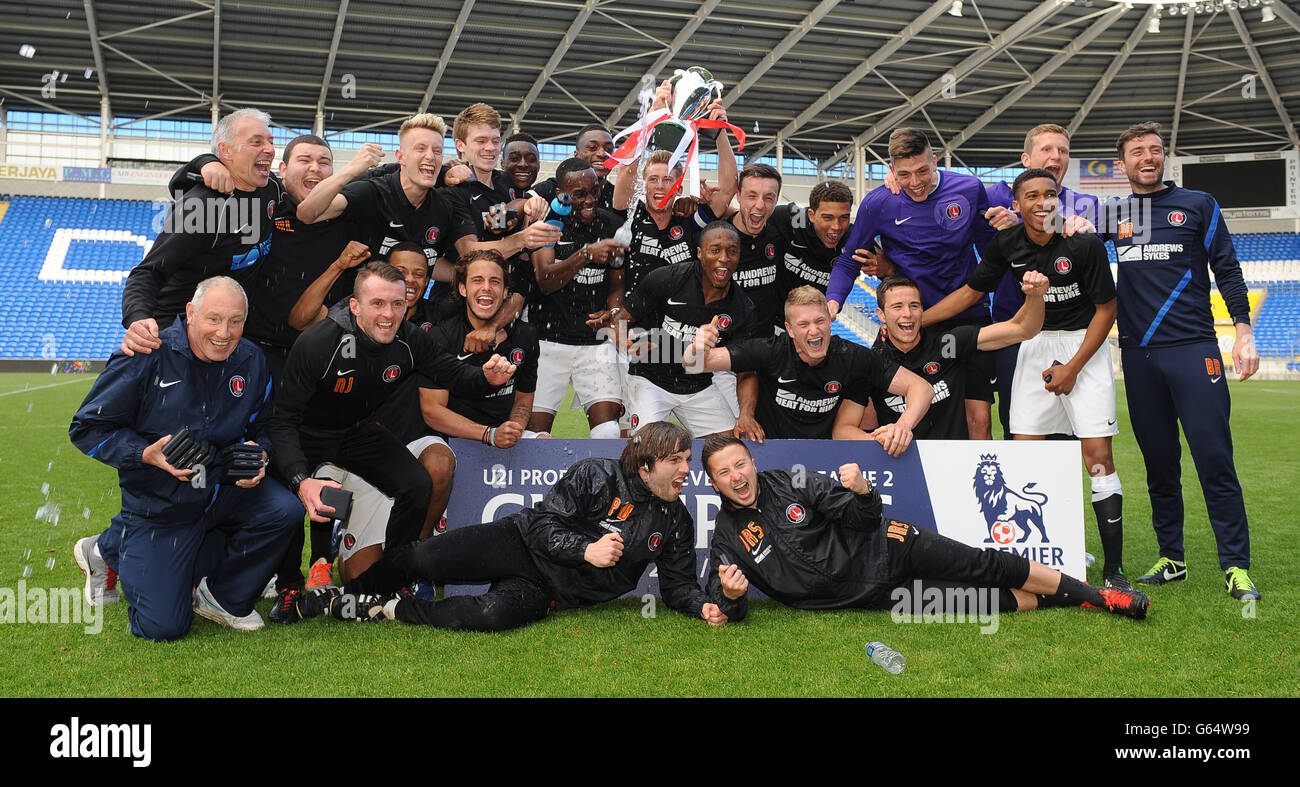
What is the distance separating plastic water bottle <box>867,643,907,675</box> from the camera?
3691 millimetres

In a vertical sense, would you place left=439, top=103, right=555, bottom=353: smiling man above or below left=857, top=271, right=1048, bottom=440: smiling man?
above

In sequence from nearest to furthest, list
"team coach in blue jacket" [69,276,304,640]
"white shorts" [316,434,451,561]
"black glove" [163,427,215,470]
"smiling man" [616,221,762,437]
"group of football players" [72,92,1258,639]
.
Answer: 1. "black glove" [163,427,215,470]
2. "team coach in blue jacket" [69,276,304,640]
3. "group of football players" [72,92,1258,639]
4. "white shorts" [316,434,451,561]
5. "smiling man" [616,221,762,437]

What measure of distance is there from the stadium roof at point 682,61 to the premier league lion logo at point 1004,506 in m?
19.8

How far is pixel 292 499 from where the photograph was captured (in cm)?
460

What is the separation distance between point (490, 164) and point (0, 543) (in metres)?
3.94

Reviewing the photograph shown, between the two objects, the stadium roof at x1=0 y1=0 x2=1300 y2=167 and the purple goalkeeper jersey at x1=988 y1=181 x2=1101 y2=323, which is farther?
the stadium roof at x1=0 y1=0 x2=1300 y2=167

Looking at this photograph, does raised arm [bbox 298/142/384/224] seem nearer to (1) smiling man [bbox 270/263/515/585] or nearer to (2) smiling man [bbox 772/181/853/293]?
(1) smiling man [bbox 270/263/515/585]

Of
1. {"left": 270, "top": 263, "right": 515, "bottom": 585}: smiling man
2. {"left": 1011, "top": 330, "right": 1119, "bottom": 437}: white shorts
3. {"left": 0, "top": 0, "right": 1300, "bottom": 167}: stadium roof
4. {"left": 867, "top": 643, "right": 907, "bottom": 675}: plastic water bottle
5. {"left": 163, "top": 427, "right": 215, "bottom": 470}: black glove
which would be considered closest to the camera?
{"left": 867, "top": 643, "right": 907, "bottom": 675}: plastic water bottle

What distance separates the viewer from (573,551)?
430 centimetres

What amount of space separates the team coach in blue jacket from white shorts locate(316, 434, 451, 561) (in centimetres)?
56

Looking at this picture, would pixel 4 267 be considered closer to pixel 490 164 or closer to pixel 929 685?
pixel 490 164

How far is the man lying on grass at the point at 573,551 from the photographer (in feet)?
14.2

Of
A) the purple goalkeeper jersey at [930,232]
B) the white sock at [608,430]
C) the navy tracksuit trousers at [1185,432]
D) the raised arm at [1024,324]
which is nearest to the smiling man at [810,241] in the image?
the purple goalkeeper jersey at [930,232]

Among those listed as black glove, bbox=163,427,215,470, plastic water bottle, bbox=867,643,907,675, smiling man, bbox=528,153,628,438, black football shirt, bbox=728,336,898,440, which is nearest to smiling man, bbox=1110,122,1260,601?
black football shirt, bbox=728,336,898,440
